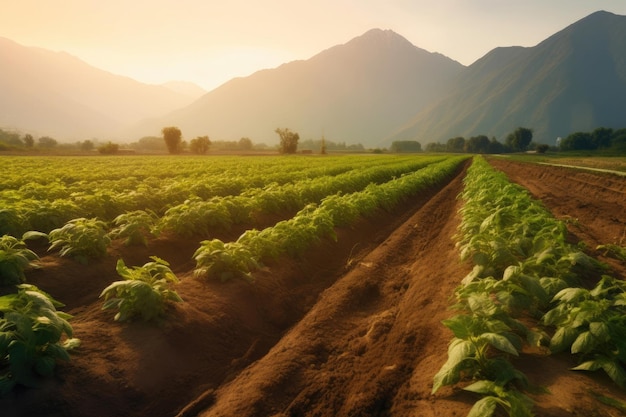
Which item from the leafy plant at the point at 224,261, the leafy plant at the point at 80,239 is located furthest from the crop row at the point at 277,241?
the leafy plant at the point at 80,239

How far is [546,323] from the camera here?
12.6 ft

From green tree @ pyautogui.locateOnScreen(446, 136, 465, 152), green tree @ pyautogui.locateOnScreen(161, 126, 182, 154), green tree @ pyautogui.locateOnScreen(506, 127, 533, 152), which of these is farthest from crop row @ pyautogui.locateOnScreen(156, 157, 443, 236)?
green tree @ pyautogui.locateOnScreen(446, 136, 465, 152)

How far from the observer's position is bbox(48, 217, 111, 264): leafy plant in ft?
21.4

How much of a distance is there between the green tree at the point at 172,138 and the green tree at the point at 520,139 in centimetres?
11877

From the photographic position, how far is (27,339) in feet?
10.7

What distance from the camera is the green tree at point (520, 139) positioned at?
136 meters

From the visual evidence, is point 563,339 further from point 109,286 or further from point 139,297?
point 109,286

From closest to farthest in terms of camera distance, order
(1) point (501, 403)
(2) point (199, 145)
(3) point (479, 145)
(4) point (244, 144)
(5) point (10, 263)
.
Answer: (1) point (501, 403) → (5) point (10, 263) → (2) point (199, 145) → (3) point (479, 145) → (4) point (244, 144)

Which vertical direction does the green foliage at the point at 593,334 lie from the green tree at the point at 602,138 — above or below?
below

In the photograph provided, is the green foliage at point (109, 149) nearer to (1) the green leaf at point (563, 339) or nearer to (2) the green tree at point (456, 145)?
(1) the green leaf at point (563, 339)

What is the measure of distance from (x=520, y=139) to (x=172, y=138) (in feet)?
398

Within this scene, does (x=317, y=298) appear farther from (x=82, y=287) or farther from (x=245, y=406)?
(x=82, y=287)

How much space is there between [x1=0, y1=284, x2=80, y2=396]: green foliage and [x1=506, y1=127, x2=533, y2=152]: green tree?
513ft

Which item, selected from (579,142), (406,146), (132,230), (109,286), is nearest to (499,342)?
(109,286)
